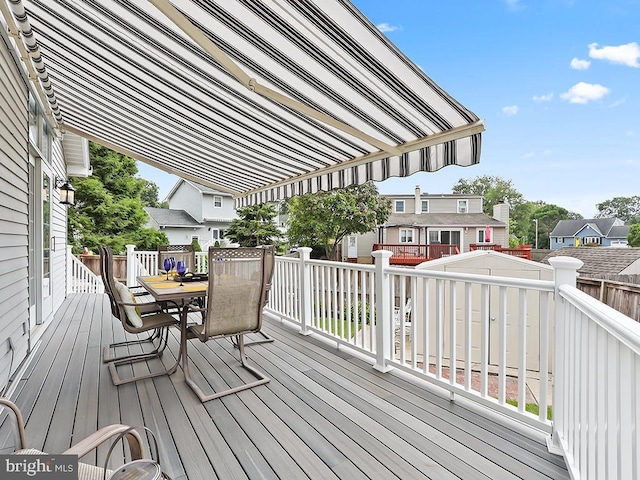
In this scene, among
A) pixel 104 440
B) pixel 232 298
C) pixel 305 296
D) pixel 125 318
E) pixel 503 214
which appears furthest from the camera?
pixel 503 214

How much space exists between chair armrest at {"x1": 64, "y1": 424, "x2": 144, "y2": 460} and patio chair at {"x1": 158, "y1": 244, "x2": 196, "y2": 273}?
468 centimetres

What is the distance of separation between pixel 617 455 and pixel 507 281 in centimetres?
126

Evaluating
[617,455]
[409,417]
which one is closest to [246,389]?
[409,417]

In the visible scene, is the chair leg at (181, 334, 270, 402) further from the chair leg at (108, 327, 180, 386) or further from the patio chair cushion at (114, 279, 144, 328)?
the patio chair cushion at (114, 279, 144, 328)

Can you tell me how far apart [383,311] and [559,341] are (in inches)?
61.1

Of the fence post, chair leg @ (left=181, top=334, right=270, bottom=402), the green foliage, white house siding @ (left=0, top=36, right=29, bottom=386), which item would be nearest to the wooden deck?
chair leg @ (left=181, top=334, right=270, bottom=402)

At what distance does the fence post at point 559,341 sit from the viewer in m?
2.02

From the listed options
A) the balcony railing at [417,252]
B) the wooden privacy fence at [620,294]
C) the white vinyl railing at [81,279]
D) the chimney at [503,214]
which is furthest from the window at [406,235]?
the white vinyl railing at [81,279]

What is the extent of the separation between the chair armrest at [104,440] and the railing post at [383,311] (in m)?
2.48

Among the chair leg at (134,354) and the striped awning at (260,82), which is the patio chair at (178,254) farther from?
the striped awning at (260,82)

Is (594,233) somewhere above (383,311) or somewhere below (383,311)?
above

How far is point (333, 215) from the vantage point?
1747 centimetres

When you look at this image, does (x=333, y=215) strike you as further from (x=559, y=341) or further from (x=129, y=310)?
(x=559, y=341)

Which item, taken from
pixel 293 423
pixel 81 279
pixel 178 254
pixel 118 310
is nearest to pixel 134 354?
pixel 118 310
